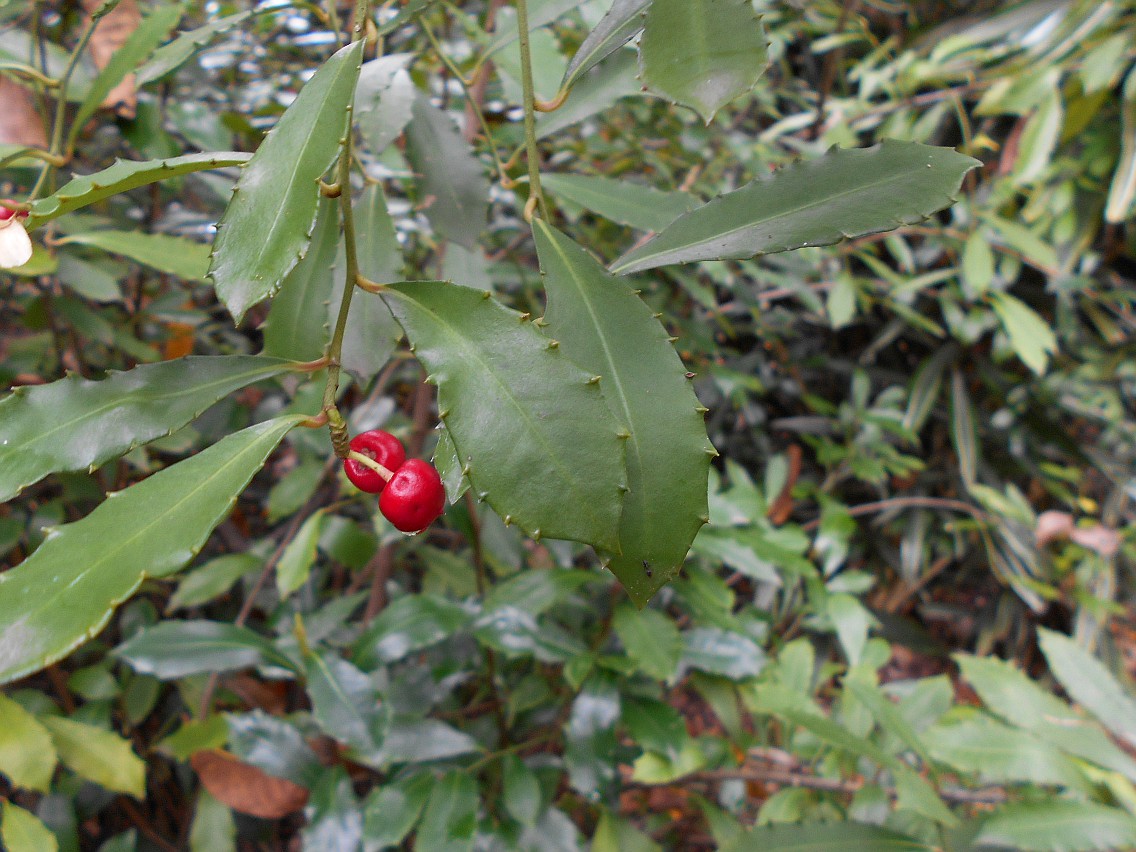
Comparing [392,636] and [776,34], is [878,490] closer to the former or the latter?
[776,34]

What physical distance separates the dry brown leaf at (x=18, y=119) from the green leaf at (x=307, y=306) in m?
0.53

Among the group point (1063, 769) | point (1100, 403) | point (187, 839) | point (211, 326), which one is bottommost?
point (1100, 403)

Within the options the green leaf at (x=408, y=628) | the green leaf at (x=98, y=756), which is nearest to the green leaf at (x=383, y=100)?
the green leaf at (x=408, y=628)

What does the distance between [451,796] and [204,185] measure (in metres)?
1.06

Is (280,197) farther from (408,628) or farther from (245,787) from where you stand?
(245,787)

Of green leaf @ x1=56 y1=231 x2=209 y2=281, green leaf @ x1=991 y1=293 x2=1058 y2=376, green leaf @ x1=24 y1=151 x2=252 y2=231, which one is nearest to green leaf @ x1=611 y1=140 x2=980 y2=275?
green leaf @ x1=24 y1=151 x2=252 y2=231

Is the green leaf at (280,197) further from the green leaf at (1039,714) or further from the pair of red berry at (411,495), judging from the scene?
the green leaf at (1039,714)

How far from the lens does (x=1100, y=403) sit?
1.99 m

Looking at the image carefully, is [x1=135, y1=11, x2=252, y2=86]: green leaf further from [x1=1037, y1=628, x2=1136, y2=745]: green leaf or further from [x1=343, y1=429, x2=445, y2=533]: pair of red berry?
[x1=1037, y1=628, x2=1136, y2=745]: green leaf

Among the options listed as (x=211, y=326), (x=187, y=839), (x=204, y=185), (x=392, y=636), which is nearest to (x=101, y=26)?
(x=204, y=185)

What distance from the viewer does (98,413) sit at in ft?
1.21

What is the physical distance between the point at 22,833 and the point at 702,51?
3.16 ft

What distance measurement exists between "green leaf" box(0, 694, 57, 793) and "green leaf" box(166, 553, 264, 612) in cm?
32

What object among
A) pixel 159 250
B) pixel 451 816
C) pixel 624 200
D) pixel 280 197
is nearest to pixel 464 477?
pixel 280 197
